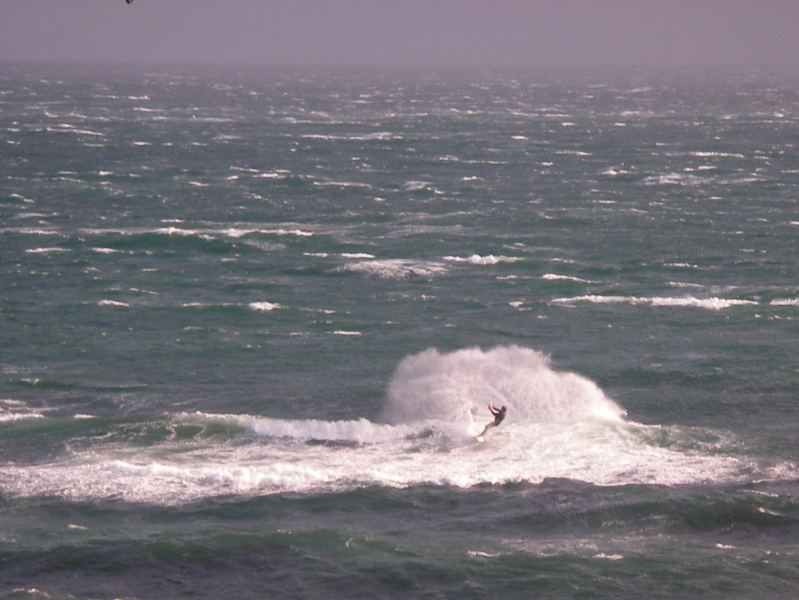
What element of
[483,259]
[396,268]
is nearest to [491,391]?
[396,268]

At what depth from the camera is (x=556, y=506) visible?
30.6 meters

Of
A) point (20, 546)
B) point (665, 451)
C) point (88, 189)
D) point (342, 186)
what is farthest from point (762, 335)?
point (88, 189)

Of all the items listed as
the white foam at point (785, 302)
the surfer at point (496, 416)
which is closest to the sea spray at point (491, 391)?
the surfer at point (496, 416)

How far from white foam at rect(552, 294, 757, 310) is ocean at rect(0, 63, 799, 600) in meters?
0.23

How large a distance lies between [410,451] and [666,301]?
68.4ft

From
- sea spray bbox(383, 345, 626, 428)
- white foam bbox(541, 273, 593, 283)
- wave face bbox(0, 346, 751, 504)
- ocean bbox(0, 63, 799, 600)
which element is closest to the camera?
ocean bbox(0, 63, 799, 600)

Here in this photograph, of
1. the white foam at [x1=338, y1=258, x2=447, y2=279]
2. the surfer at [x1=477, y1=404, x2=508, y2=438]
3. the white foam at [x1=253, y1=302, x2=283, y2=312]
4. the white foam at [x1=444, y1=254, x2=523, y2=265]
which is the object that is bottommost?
the white foam at [x1=253, y1=302, x2=283, y2=312]

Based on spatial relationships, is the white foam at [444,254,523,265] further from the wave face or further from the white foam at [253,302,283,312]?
the wave face

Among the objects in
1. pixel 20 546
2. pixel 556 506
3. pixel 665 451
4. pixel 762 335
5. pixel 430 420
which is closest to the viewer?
pixel 20 546

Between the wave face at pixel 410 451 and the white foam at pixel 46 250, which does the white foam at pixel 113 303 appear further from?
the wave face at pixel 410 451

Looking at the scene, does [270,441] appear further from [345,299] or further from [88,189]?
[88,189]

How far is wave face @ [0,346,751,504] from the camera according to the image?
32.4m

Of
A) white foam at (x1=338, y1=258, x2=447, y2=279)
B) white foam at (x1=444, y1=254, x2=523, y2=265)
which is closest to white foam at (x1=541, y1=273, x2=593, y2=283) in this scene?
white foam at (x1=444, y1=254, x2=523, y2=265)

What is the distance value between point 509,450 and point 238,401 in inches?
377
